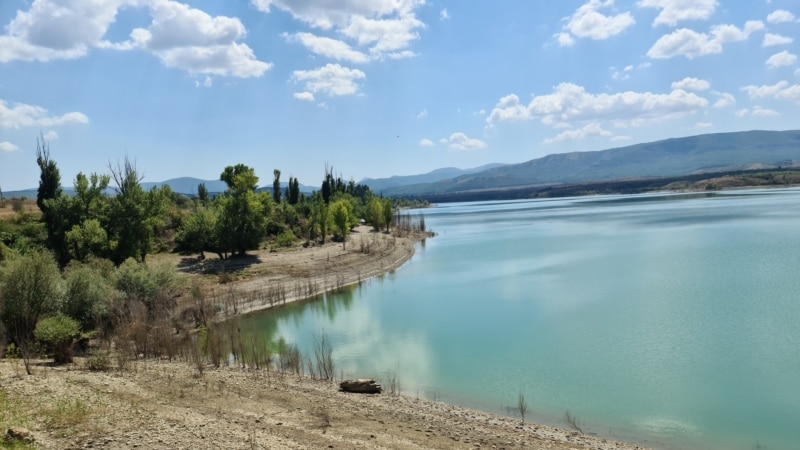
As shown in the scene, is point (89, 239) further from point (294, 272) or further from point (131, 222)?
point (294, 272)

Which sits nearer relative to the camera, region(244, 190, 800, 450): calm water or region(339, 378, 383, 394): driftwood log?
region(244, 190, 800, 450): calm water

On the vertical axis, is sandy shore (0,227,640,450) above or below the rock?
below

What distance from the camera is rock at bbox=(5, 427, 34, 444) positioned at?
8062mm

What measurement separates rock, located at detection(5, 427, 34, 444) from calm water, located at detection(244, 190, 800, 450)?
33.0 feet

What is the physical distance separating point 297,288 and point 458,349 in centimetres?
1646

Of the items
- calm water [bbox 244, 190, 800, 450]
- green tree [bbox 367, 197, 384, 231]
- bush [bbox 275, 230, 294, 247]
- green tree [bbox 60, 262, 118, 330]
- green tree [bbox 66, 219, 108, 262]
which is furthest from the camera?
green tree [bbox 367, 197, 384, 231]

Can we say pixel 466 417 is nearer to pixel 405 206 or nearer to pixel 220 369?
pixel 220 369

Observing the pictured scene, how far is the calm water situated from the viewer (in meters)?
14.2

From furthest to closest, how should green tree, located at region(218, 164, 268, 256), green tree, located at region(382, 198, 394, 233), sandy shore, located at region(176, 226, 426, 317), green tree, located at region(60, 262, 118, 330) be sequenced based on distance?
green tree, located at region(382, 198, 394, 233) < green tree, located at region(218, 164, 268, 256) < sandy shore, located at region(176, 226, 426, 317) < green tree, located at region(60, 262, 118, 330)

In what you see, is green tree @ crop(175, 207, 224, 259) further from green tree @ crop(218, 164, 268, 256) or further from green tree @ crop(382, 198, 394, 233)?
green tree @ crop(382, 198, 394, 233)

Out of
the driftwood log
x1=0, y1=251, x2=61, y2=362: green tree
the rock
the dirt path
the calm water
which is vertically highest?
x1=0, y1=251, x2=61, y2=362: green tree

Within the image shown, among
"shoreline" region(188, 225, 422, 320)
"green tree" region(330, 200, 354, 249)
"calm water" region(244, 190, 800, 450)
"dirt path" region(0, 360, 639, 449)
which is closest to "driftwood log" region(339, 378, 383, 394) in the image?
"dirt path" region(0, 360, 639, 449)

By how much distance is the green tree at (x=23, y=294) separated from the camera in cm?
1598

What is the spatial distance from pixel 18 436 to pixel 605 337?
19.5m
